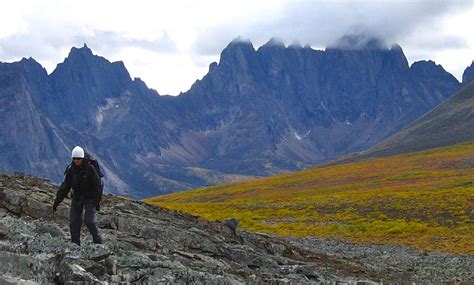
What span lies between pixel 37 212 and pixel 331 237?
122 feet

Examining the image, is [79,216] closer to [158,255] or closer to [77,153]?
[77,153]

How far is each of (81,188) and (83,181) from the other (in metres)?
0.34

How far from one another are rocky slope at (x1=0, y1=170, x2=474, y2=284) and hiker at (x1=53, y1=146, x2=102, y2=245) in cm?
96

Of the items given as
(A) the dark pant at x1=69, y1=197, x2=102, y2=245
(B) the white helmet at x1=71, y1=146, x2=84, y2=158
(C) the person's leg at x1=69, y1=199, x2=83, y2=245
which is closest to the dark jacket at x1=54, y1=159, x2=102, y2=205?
(A) the dark pant at x1=69, y1=197, x2=102, y2=245

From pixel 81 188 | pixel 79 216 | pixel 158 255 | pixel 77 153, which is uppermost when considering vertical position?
pixel 77 153

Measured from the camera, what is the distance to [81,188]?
2309 cm

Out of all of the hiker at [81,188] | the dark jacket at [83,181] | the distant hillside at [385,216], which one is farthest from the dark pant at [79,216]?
the distant hillside at [385,216]

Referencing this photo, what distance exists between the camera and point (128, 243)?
2722 cm

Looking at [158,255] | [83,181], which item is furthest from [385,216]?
[83,181]

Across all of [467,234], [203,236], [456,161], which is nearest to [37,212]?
[203,236]

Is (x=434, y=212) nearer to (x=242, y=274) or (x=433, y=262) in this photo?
(x=433, y=262)

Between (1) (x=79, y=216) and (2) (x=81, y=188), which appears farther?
(1) (x=79, y=216)

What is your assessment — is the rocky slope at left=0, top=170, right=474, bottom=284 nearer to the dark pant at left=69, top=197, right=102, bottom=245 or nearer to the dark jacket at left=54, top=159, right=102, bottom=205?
the dark pant at left=69, top=197, right=102, bottom=245

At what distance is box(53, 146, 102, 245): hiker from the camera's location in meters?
22.6
